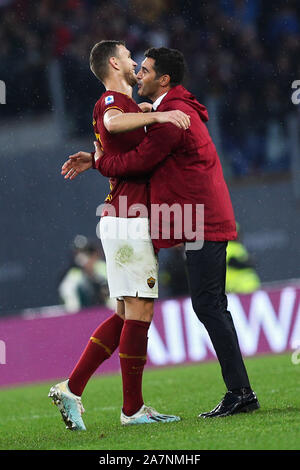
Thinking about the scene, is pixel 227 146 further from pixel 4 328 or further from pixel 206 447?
pixel 206 447

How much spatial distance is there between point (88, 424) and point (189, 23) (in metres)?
9.93

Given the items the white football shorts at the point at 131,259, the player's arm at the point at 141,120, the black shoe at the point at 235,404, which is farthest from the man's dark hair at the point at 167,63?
the black shoe at the point at 235,404

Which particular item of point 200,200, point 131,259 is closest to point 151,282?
point 131,259

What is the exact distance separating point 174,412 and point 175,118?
1.77m

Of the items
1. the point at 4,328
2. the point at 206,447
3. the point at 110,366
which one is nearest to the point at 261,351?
the point at 110,366

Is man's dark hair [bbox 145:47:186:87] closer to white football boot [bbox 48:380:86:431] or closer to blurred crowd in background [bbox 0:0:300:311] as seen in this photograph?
white football boot [bbox 48:380:86:431]

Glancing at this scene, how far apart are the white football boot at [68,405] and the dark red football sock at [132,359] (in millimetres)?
249

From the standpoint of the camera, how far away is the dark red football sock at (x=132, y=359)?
5.07m

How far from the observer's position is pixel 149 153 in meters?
5.00

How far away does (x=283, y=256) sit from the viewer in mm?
13297

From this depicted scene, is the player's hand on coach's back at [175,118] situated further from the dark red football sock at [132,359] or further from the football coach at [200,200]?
the dark red football sock at [132,359]

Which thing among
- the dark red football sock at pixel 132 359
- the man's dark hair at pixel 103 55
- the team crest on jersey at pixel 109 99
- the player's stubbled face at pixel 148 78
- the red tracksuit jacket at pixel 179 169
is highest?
the man's dark hair at pixel 103 55

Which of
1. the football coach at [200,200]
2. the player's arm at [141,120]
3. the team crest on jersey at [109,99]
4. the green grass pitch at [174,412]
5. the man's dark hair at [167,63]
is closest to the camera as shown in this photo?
the green grass pitch at [174,412]

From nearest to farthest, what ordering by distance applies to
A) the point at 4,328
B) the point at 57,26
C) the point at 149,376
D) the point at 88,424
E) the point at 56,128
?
the point at 88,424 < the point at 149,376 < the point at 4,328 < the point at 56,128 < the point at 57,26
